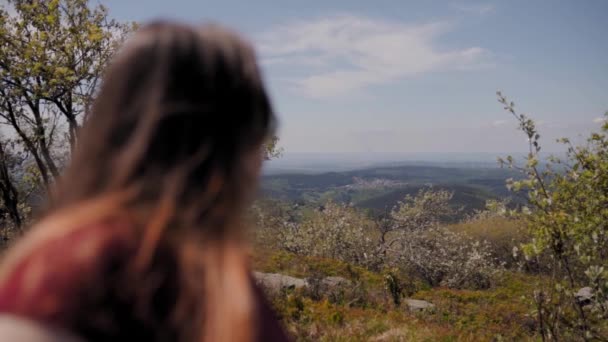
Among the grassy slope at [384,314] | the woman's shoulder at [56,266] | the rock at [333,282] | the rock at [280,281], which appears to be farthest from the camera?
the rock at [333,282]

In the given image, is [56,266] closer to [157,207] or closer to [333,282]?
[157,207]

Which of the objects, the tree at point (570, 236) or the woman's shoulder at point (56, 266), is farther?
the tree at point (570, 236)

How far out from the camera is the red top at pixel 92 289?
129cm

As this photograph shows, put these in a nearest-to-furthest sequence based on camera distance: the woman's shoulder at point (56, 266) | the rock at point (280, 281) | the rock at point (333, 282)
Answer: the woman's shoulder at point (56, 266)
the rock at point (280, 281)
the rock at point (333, 282)

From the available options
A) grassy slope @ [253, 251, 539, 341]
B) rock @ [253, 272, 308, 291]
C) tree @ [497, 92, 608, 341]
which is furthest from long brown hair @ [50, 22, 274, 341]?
rock @ [253, 272, 308, 291]

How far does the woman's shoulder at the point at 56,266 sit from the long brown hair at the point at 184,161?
0.08 m

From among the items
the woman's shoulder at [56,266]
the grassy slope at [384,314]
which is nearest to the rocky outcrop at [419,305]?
the grassy slope at [384,314]

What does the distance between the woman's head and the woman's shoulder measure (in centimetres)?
13

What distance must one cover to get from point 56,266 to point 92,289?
12cm

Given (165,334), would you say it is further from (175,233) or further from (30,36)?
(30,36)

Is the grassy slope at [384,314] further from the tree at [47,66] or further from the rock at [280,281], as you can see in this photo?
the tree at [47,66]

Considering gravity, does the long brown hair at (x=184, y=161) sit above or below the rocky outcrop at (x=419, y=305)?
above

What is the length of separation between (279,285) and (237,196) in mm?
12413

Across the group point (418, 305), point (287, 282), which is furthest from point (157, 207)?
point (418, 305)
